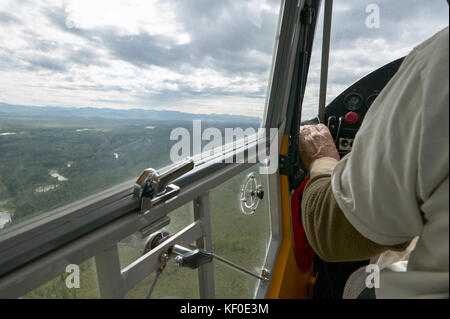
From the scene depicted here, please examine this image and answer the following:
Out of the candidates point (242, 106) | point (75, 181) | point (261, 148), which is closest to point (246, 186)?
point (261, 148)

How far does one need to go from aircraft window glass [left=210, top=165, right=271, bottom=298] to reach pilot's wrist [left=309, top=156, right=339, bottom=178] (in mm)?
420

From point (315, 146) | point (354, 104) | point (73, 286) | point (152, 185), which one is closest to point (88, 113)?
point (152, 185)

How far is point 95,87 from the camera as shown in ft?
2.44

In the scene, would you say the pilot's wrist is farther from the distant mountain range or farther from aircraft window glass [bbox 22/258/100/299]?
aircraft window glass [bbox 22/258/100/299]

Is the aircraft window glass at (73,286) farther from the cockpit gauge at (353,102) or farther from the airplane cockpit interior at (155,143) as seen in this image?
the cockpit gauge at (353,102)

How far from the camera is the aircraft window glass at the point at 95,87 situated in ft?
1.93

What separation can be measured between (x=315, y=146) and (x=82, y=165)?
2.89ft

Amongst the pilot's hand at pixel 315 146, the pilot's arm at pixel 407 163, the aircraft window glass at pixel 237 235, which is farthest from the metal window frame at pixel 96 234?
the pilot's arm at pixel 407 163

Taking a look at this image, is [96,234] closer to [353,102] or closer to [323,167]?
[323,167]

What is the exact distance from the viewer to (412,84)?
0.44 m

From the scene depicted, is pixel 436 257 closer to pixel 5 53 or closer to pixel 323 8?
pixel 5 53

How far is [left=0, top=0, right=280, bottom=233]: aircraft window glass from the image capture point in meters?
0.59

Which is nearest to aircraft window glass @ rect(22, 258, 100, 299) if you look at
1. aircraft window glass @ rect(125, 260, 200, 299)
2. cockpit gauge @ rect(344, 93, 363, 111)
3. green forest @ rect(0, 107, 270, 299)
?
green forest @ rect(0, 107, 270, 299)

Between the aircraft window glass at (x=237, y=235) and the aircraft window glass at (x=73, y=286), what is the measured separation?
0.55 metres
